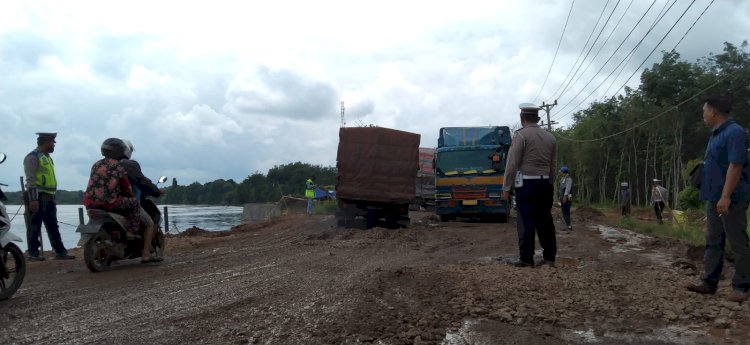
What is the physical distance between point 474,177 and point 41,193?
1179 centimetres

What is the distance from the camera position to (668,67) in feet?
120

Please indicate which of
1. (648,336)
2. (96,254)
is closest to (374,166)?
(96,254)

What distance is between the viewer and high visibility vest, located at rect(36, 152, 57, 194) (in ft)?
29.3

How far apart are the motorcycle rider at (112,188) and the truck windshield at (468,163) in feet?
37.9

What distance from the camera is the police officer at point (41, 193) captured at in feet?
28.8

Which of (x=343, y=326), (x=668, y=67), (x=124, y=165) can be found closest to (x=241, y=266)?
(x=124, y=165)

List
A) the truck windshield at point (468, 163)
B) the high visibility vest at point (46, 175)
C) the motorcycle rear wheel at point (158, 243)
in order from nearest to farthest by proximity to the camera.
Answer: the motorcycle rear wheel at point (158, 243) → the high visibility vest at point (46, 175) → the truck windshield at point (468, 163)

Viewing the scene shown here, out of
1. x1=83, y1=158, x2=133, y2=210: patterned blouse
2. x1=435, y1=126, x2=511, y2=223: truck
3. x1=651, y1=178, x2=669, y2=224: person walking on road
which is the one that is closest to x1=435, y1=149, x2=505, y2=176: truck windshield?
x1=435, y1=126, x2=511, y2=223: truck

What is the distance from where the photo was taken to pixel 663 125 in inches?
1328

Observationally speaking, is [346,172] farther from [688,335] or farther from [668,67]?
[668,67]

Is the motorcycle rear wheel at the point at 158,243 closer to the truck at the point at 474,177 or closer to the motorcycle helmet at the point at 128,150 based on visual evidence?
the motorcycle helmet at the point at 128,150

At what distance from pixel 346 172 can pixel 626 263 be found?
8055 millimetres

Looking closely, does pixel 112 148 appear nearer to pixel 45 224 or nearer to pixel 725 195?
pixel 45 224

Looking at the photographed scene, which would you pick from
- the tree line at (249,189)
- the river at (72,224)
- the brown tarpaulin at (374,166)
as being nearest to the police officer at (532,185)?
the river at (72,224)
